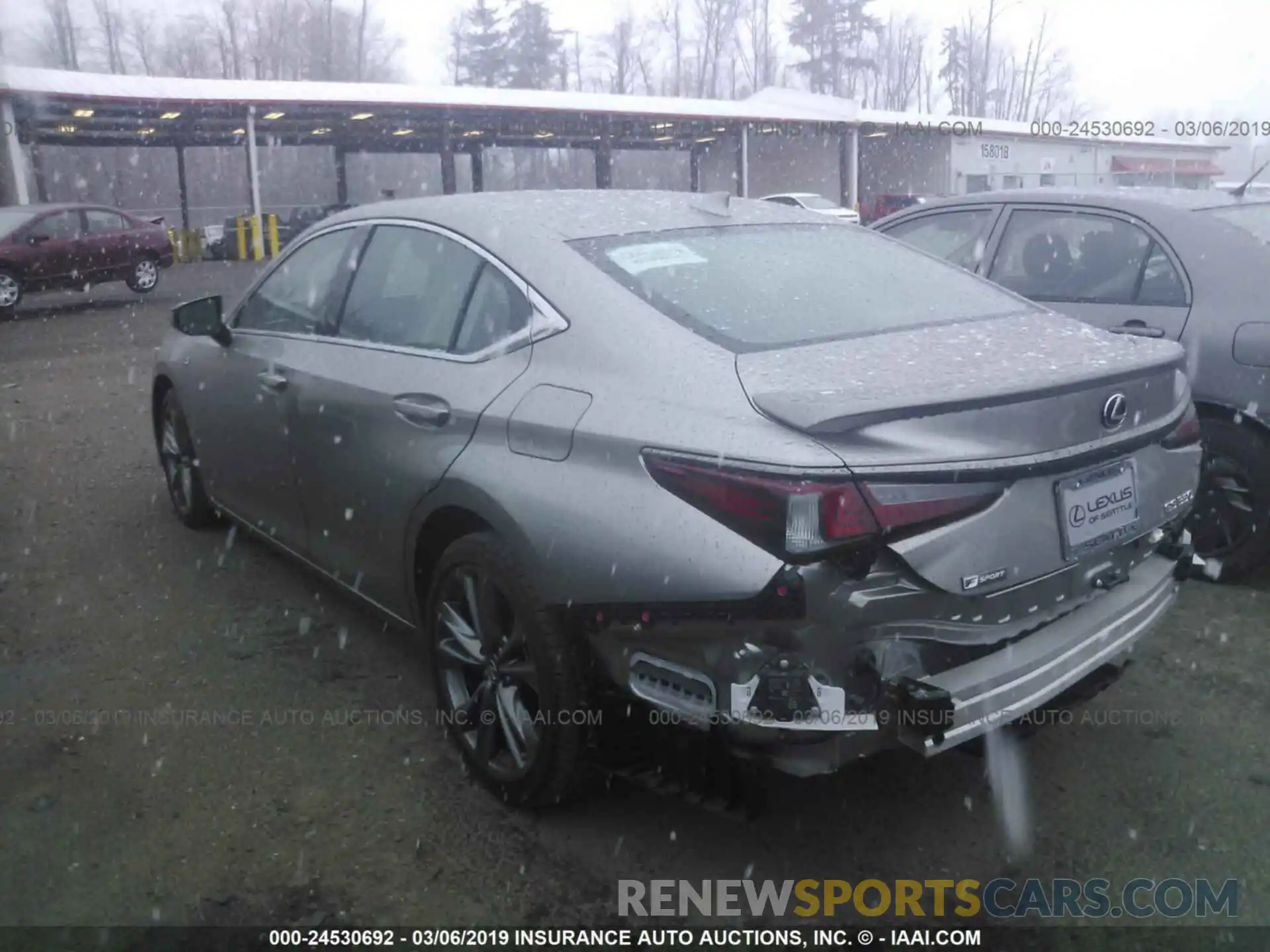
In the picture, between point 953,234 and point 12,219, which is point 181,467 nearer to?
point 953,234

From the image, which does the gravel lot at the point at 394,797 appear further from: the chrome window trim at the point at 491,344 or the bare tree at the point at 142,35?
the bare tree at the point at 142,35

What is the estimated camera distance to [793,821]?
3018mm

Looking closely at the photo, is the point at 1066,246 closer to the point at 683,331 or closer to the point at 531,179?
the point at 683,331

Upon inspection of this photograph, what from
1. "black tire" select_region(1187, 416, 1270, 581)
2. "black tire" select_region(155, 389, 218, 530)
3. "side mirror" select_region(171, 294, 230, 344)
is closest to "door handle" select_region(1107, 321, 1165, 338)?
"black tire" select_region(1187, 416, 1270, 581)

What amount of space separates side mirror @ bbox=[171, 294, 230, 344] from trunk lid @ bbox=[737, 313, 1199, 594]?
108 inches

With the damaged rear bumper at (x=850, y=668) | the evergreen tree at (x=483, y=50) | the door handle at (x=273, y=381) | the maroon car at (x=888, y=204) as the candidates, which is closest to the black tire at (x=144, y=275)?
the door handle at (x=273, y=381)

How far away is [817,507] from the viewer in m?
2.26

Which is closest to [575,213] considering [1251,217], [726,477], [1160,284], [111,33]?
[726,477]

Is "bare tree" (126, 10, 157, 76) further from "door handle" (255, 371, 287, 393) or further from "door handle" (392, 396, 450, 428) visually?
"door handle" (392, 396, 450, 428)

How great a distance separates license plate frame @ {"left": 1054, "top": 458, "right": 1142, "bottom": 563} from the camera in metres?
2.57

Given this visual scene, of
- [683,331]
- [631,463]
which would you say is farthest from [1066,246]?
[631,463]

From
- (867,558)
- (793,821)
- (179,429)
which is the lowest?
(793,821)

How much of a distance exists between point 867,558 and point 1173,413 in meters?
1.19

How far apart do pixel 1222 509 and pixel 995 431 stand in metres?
2.67
